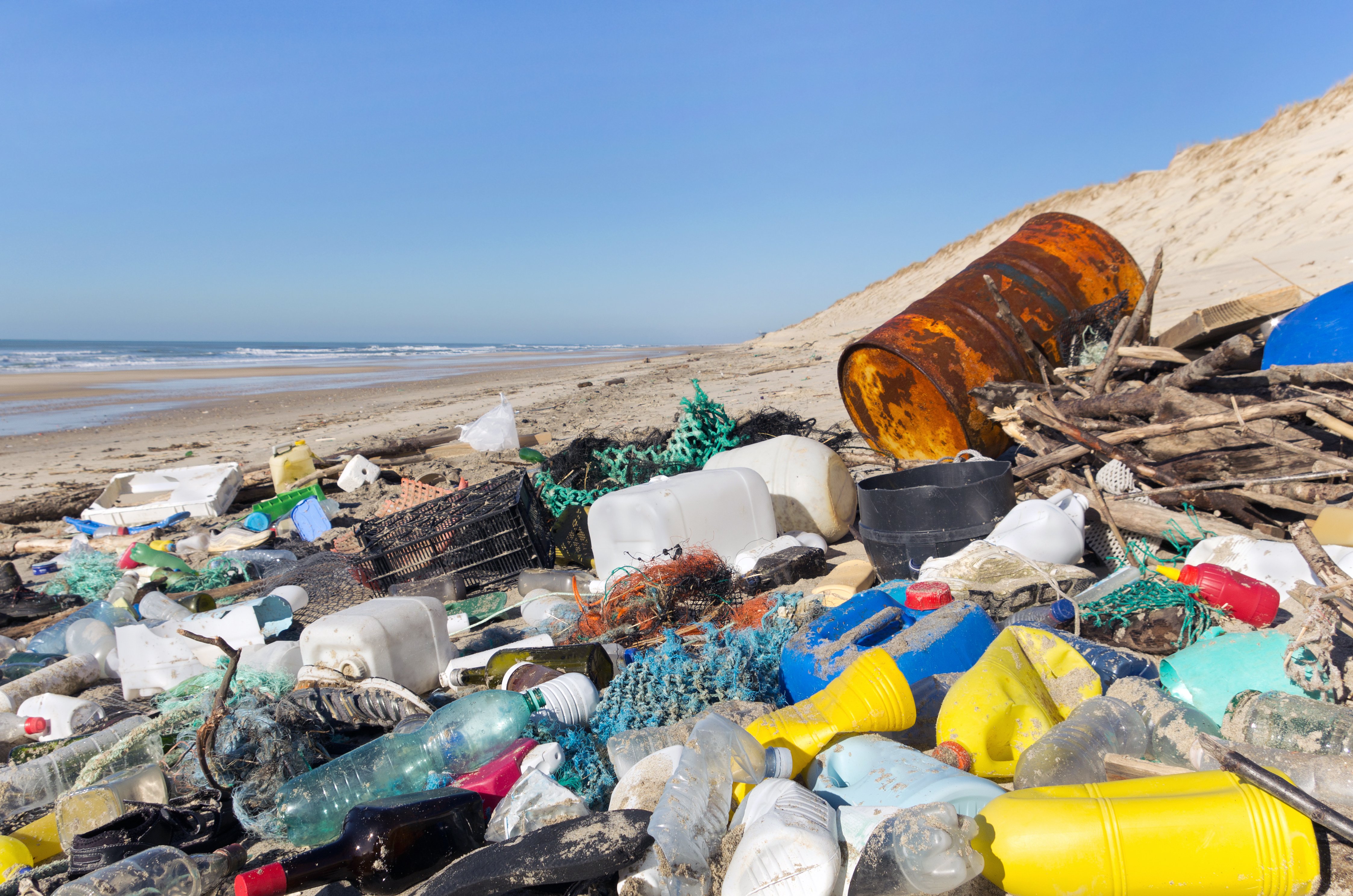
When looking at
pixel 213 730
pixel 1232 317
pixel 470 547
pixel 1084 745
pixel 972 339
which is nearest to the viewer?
pixel 1084 745

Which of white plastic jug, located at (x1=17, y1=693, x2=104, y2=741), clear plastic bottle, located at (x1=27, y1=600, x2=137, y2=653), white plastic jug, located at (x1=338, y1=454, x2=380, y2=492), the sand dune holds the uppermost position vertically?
the sand dune

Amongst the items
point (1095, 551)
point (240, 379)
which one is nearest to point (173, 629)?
point (1095, 551)

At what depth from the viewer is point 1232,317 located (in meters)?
4.78

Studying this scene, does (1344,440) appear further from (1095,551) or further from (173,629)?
(173,629)

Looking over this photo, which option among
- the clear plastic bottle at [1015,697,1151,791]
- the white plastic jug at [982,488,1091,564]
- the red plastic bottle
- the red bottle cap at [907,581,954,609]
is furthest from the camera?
the white plastic jug at [982,488,1091,564]

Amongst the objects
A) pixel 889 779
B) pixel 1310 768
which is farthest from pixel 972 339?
pixel 889 779

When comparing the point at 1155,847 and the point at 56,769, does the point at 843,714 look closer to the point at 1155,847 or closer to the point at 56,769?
the point at 1155,847

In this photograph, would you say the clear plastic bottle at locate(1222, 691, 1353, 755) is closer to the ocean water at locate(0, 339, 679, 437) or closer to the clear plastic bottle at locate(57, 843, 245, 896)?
the clear plastic bottle at locate(57, 843, 245, 896)

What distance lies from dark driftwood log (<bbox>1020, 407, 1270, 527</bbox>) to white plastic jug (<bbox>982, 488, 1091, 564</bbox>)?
0.59 meters

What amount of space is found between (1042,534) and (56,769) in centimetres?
341

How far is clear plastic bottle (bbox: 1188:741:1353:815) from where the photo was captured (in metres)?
1.40

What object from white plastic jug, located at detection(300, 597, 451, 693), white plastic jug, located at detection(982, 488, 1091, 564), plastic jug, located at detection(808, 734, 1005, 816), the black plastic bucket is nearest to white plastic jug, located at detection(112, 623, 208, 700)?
white plastic jug, located at detection(300, 597, 451, 693)

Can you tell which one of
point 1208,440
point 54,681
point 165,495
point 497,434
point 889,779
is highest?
point 1208,440

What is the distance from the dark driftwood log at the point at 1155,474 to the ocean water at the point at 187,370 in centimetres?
1486
